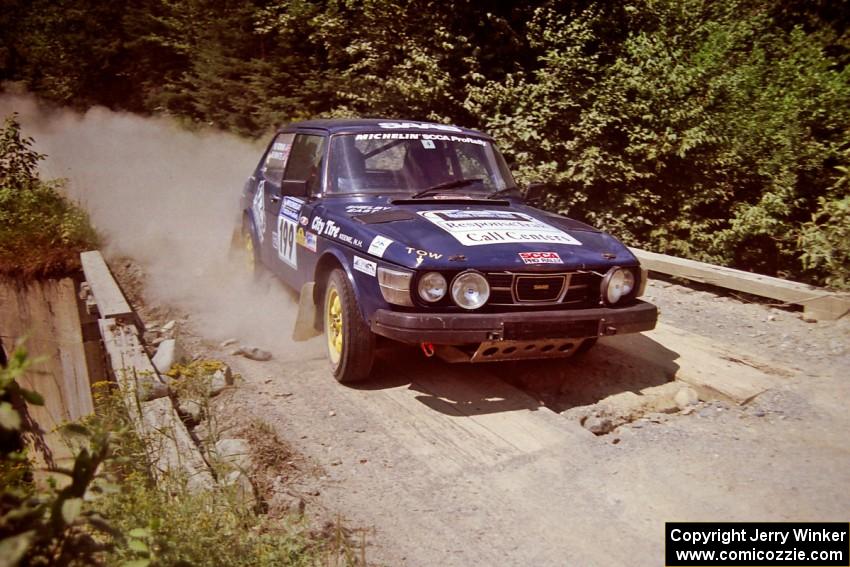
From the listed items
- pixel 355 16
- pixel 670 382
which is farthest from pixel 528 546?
pixel 355 16

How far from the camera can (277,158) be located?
Result: 6926 mm

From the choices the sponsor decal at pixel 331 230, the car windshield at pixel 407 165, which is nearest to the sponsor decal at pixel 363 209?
the sponsor decal at pixel 331 230

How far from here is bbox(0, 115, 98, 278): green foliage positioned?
8.96 metres

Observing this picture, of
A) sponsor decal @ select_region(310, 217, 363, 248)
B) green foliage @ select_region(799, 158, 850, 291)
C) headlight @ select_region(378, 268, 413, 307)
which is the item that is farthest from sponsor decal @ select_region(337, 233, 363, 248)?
green foliage @ select_region(799, 158, 850, 291)

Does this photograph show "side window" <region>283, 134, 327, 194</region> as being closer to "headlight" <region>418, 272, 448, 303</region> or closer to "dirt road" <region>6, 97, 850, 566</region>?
"dirt road" <region>6, 97, 850, 566</region>

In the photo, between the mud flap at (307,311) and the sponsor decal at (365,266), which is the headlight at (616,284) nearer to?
the sponsor decal at (365,266)

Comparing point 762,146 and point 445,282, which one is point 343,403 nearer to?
point 445,282

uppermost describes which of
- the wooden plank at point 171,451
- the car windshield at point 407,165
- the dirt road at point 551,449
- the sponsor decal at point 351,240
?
the car windshield at point 407,165

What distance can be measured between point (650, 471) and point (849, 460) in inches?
44.6

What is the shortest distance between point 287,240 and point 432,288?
2.30 metres

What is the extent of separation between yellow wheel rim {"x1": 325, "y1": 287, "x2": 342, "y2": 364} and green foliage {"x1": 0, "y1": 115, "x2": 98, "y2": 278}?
5.54 m

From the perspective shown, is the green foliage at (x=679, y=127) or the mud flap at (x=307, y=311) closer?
the mud flap at (x=307, y=311)

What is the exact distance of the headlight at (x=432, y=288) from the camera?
4164 millimetres

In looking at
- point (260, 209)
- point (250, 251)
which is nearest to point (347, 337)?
point (260, 209)
